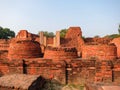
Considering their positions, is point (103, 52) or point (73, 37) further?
point (73, 37)

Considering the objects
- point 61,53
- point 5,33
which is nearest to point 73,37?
point 61,53

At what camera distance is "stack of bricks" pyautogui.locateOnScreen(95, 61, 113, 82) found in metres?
7.77

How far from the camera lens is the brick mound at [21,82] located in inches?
262

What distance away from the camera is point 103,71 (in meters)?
7.80

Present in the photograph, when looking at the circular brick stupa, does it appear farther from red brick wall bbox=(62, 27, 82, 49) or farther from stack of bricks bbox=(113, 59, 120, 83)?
red brick wall bbox=(62, 27, 82, 49)

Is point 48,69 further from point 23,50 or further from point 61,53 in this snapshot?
point 23,50

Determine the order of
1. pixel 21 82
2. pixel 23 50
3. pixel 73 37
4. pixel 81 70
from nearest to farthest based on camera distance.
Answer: pixel 21 82 < pixel 81 70 < pixel 23 50 < pixel 73 37

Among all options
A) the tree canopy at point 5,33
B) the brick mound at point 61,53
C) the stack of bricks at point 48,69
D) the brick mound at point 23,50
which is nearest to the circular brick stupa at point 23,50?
the brick mound at point 23,50

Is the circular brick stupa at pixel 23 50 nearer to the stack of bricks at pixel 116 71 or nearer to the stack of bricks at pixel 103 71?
the stack of bricks at pixel 103 71

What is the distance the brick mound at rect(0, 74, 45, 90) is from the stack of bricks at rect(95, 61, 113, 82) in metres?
1.94

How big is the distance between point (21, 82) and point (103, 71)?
109 inches

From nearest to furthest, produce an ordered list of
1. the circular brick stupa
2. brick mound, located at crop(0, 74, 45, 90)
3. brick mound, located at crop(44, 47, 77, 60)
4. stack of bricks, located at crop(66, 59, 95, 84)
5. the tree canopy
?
1. brick mound, located at crop(0, 74, 45, 90)
2. stack of bricks, located at crop(66, 59, 95, 84)
3. brick mound, located at crop(44, 47, 77, 60)
4. the circular brick stupa
5. the tree canopy

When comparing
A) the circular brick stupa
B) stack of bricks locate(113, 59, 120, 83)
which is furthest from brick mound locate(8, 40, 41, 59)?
stack of bricks locate(113, 59, 120, 83)

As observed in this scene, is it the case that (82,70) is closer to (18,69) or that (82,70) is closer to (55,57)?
(55,57)
